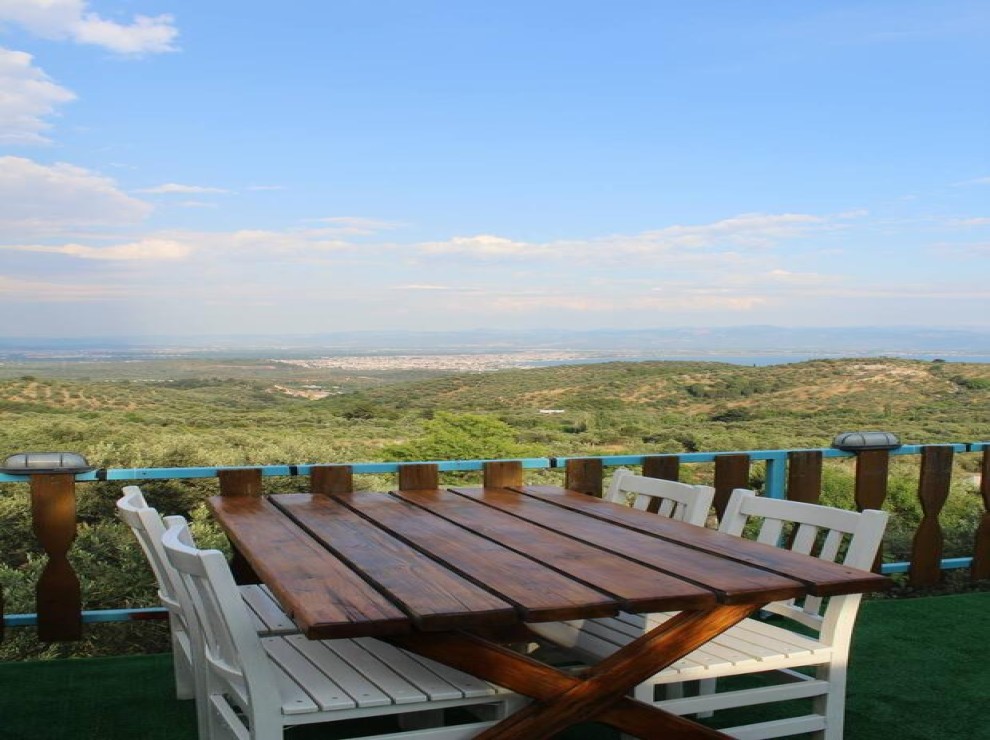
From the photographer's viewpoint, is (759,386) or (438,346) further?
(438,346)

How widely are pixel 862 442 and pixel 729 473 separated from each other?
669mm

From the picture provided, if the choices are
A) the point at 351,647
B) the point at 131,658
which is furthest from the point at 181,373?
the point at 351,647

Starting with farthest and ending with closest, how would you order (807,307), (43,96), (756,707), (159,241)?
1. (159,241)
2. (807,307)
3. (43,96)
4. (756,707)

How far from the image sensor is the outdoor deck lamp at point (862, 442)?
13.8ft

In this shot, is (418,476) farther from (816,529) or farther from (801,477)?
(801,477)

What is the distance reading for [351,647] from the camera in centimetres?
234

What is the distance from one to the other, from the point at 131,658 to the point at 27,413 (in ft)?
49.4

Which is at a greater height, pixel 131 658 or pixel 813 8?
pixel 813 8

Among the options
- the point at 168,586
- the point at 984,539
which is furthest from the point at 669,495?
the point at 984,539

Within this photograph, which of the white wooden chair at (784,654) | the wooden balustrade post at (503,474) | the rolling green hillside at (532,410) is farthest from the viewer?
the rolling green hillside at (532,410)

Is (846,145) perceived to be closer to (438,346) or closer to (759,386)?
(759,386)

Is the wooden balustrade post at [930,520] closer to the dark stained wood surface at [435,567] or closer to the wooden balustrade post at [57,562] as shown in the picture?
the dark stained wood surface at [435,567]

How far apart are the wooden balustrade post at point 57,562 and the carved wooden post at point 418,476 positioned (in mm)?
1180

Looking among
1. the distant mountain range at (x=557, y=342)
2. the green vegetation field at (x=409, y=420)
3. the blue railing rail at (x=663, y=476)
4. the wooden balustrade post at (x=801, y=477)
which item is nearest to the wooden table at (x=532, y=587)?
the blue railing rail at (x=663, y=476)
